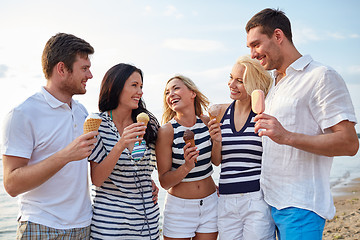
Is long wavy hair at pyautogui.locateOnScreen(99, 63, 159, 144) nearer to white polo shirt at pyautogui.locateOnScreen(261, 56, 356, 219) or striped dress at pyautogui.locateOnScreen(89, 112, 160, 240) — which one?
striped dress at pyautogui.locateOnScreen(89, 112, 160, 240)

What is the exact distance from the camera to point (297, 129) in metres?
3.46

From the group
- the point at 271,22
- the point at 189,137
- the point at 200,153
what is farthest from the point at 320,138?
the point at 200,153

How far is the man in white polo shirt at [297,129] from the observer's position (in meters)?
3.19

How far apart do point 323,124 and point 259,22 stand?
1.33 metres

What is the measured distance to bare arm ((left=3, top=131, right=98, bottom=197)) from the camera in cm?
321

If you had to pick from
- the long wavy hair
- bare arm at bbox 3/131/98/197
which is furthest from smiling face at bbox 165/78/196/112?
bare arm at bbox 3/131/98/197

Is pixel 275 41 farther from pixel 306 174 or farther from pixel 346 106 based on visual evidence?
pixel 306 174

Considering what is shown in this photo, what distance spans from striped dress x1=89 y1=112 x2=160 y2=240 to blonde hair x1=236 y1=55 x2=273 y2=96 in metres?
1.58

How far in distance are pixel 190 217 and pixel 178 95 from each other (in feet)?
5.56

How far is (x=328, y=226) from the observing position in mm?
10016

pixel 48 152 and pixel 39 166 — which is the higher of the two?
pixel 48 152

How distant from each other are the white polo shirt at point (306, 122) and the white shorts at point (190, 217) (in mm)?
1031

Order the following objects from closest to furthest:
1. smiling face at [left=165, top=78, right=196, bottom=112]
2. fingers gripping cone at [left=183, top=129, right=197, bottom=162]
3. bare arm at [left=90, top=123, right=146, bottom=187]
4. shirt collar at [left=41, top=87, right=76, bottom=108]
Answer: bare arm at [left=90, top=123, right=146, bottom=187]
shirt collar at [left=41, top=87, right=76, bottom=108]
fingers gripping cone at [left=183, top=129, right=197, bottom=162]
smiling face at [left=165, top=78, right=196, bottom=112]

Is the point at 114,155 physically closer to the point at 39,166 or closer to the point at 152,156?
the point at 39,166
